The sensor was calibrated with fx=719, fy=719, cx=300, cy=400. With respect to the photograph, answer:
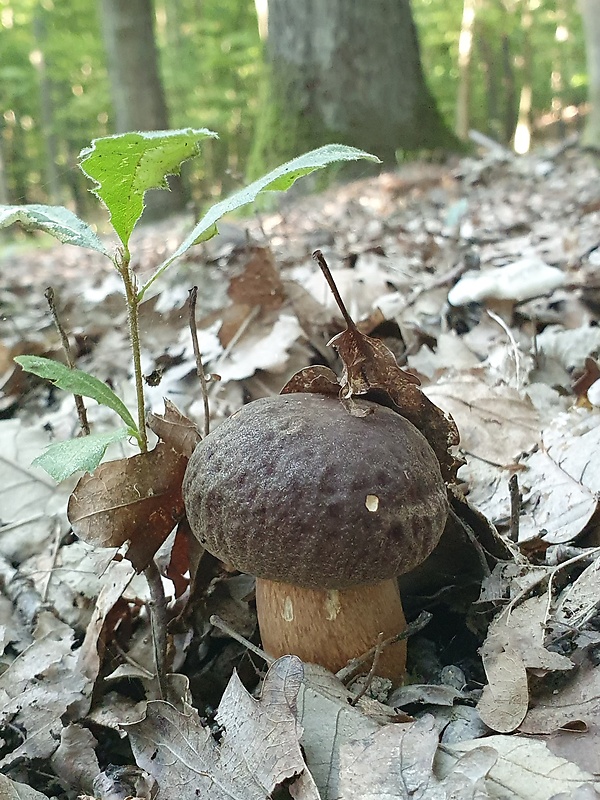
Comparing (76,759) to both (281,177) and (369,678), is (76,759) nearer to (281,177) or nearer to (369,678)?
(369,678)

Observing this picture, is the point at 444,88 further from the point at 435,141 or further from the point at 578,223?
the point at 578,223

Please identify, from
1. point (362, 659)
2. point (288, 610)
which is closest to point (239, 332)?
point (288, 610)

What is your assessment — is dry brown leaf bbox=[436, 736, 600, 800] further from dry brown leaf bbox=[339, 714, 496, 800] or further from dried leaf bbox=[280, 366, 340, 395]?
dried leaf bbox=[280, 366, 340, 395]

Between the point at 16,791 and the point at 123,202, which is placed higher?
the point at 123,202

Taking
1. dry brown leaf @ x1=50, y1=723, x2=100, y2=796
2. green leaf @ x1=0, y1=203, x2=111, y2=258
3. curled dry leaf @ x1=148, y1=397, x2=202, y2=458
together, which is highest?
green leaf @ x1=0, y1=203, x2=111, y2=258

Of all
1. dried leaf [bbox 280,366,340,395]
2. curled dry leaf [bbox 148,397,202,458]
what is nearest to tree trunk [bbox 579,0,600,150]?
dried leaf [bbox 280,366,340,395]

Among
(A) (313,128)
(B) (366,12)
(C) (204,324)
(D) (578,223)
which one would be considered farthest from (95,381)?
(B) (366,12)
